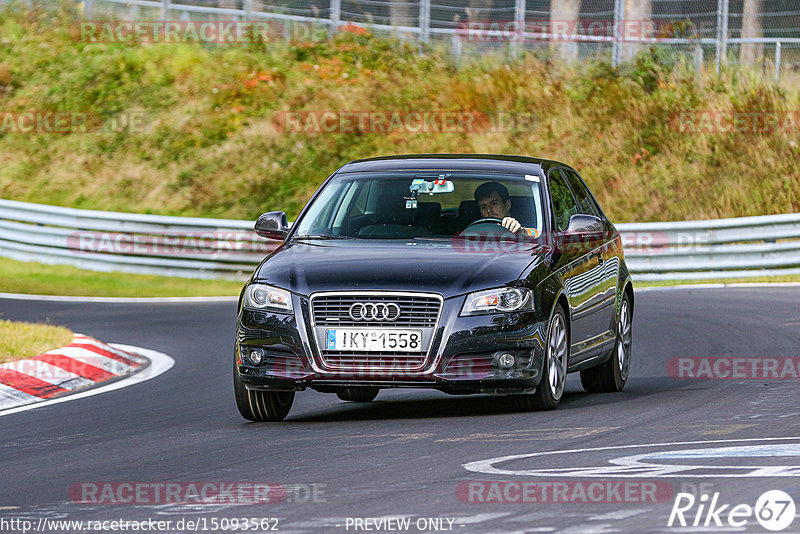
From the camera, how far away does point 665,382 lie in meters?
11.6

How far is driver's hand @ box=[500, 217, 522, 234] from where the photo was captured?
33.5ft

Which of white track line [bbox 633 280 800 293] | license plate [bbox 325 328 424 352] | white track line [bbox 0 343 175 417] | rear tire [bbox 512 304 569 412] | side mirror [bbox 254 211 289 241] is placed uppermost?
side mirror [bbox 254 211 289 241]

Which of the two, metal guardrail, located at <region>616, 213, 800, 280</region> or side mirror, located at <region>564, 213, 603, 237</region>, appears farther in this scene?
metal guardrail, located at <region>616, 213, 800, 280</region>

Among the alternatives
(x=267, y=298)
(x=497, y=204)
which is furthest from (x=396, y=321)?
(x=497, y=204)

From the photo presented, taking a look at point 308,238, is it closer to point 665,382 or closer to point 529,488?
point 665,382

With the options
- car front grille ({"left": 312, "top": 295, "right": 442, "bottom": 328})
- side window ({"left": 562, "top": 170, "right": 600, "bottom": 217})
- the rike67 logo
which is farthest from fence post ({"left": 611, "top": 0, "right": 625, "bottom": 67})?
the rike67 logo

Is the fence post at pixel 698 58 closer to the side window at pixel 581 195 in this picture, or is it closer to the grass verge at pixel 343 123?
the grass verge at pixel 343 123

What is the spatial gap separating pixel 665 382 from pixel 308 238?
3.12 m

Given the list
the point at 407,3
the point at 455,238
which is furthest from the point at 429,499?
the point at 407,3

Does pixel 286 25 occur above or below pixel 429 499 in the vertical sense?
above

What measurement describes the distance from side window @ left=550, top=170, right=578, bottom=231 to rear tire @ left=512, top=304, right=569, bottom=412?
980 mm

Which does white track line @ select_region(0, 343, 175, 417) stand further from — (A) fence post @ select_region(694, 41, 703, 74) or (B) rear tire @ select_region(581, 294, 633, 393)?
(A) fence post @ select_region(694, 41, 703, 74)

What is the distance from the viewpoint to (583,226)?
1021cm

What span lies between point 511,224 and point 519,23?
23960 millimetres
